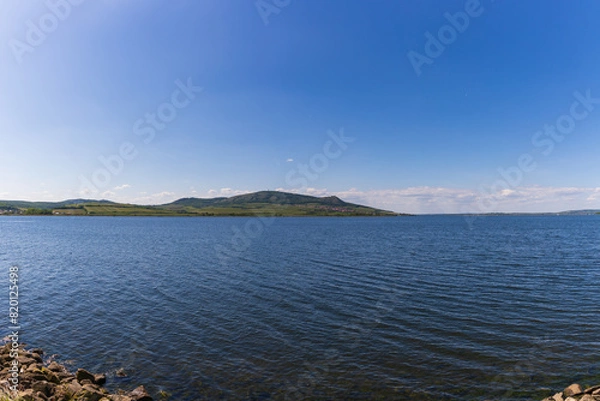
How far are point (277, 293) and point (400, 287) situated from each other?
A: 46.2 ft

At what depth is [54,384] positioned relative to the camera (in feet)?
53.5

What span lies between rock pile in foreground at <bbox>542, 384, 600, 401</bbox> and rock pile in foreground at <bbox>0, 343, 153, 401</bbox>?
63.2 ft

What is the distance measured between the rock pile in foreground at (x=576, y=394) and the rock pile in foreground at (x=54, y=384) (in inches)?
759

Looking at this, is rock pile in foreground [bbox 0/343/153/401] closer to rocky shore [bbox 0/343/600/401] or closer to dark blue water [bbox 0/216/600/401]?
rocky shore [bbox 0/343/600/401]

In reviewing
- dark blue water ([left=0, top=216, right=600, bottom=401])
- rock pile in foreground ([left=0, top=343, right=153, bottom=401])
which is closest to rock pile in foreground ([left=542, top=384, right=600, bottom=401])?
dark blue water ([left=0, top=216, right=600, bottom=401])

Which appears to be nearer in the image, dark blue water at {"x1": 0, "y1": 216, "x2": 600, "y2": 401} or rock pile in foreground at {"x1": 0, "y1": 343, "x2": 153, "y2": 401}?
rock pile in foreground at {"x1": 0, "y1": 343, "x2": 153, "y2": 401}

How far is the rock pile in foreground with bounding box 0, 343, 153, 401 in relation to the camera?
15.1 meters

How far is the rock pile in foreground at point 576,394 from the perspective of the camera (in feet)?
47.6

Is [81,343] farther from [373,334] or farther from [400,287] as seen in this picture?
[400,287]

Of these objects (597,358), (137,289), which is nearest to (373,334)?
(597,358)

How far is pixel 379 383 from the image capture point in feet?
57.5

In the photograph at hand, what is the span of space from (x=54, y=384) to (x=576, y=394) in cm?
2533

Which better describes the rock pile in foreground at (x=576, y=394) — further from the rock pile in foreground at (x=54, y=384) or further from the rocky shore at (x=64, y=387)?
the rock pile in foreground at (x=54, y=384)

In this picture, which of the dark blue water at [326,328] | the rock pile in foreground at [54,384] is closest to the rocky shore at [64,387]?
the rock pile in foreground at [54,384]
